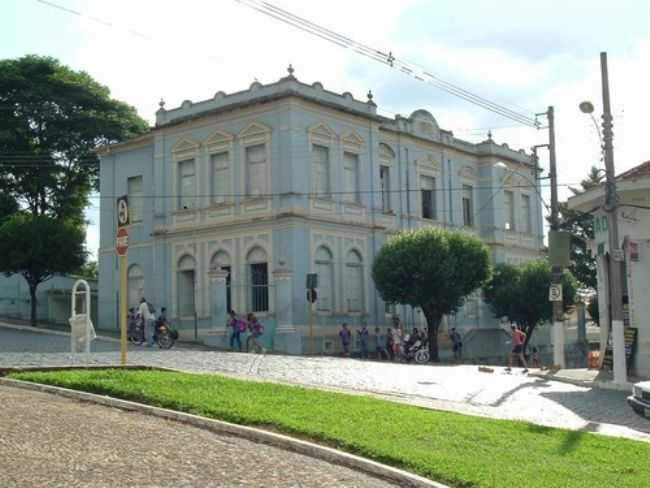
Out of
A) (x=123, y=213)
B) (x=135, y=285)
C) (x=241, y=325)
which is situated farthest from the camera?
(x=135, y=285)

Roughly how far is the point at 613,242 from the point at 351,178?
58.8ft

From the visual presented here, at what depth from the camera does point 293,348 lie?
3219cm

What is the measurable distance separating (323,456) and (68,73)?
142 ft

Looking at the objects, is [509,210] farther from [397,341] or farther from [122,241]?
[122,241]

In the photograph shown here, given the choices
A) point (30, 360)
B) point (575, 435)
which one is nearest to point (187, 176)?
point (30, 360)

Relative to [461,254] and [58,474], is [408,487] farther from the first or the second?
[461,254]

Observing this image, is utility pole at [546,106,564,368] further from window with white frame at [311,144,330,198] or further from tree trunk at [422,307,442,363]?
window with white frame at [311,144,330,198]

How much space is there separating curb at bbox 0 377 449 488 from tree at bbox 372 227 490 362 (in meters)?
21.2

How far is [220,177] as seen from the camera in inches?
1432

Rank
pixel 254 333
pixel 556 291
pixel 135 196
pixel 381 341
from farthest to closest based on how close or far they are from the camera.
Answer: pixel 135 196 → pixel 381 341 → pixel 254 333 → pixel 556 291

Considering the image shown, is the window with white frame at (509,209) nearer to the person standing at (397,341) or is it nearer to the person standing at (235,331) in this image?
→ the person standing at (397,341)

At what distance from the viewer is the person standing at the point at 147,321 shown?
30.4 metres

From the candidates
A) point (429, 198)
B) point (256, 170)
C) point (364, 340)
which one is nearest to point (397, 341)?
point (364, 340)

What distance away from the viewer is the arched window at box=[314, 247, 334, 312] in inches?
1369
